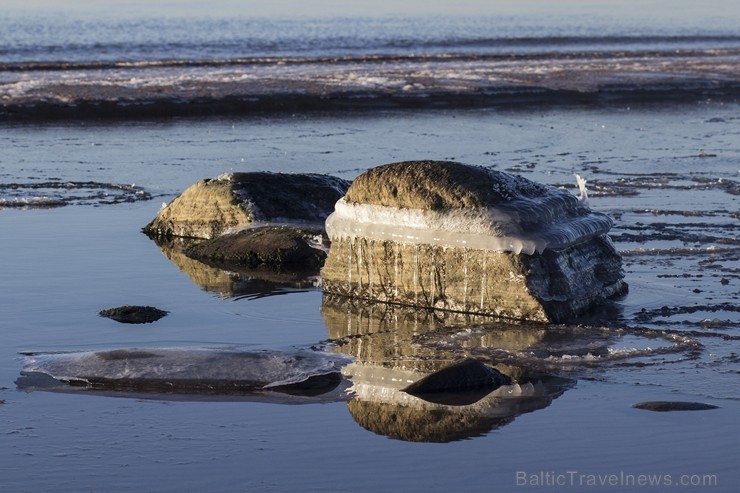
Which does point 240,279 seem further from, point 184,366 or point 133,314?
point 184,366

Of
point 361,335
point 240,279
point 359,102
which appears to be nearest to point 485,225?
point 361,335

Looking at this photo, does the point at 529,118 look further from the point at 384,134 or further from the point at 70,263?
the point at 70,263

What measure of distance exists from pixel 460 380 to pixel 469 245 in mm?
2030

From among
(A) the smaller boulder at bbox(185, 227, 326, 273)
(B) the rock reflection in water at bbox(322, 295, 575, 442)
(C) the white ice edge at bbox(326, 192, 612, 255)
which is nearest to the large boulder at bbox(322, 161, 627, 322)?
(C) the white ice edge at bbox(326, 192, 612, 255)

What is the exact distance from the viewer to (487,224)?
30.0ft

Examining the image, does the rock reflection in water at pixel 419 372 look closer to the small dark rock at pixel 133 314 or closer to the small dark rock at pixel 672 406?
the small dark rock at pixel 672 406

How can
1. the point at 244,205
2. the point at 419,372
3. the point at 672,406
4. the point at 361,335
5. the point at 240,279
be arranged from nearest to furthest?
the point at 672,406
the point at 419,372
the point at 361,335
the point at 240,279
the point at 244,205

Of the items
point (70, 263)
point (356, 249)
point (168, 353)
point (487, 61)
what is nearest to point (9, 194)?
point (70, 263)

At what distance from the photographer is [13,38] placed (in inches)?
1873

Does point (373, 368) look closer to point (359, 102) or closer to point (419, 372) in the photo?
point (419, 372)

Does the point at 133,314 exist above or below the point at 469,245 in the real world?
below

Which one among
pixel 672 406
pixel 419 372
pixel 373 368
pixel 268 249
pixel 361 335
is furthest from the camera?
pixel 268 249

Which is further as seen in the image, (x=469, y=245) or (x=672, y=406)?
(x=469, y=245)

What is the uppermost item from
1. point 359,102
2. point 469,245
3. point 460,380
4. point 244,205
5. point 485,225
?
point 485,225
